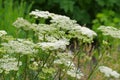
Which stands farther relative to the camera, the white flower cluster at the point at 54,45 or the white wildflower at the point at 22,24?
the white wildflower at the point at 22,24

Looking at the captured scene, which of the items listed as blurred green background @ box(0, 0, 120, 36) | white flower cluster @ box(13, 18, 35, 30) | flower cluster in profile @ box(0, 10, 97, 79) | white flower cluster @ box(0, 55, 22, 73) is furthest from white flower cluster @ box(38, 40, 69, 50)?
blurred green background @ box(0, 0, 120, 36)

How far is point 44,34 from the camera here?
2.63m

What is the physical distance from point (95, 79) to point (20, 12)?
3.66ft

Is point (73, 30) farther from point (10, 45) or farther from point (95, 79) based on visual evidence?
point (95, 79)

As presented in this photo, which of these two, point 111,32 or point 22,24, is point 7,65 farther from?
point 111,32

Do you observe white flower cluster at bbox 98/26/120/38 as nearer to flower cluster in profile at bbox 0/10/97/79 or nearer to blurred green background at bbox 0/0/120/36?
flower cluster in profile at bbox 0/10/97/79

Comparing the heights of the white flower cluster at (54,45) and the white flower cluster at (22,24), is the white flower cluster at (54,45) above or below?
below

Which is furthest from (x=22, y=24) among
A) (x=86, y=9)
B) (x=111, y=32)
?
(x=86, y=9)

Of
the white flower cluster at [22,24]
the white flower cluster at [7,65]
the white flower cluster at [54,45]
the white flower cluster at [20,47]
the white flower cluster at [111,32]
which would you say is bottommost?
the white flower cluster at [7,65]

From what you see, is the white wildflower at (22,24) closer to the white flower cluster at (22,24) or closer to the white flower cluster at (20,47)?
the white flower cluster at (22,24)

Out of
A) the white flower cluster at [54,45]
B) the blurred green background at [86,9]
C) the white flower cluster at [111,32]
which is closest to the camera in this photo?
the white flower cluster at [54,45]

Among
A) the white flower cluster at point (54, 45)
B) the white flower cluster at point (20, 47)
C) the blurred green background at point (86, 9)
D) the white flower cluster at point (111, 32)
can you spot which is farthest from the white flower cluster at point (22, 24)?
the blurred green background at point (86, 9)

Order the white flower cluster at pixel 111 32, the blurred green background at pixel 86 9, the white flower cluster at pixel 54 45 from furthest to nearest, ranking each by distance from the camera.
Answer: the blurred green background at pixel 86 9 < the white flower cluster at pixel 111 32 < the white flower cluster at pixel 54 45

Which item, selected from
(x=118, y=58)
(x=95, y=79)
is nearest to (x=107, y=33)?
(x=95, y=79)
